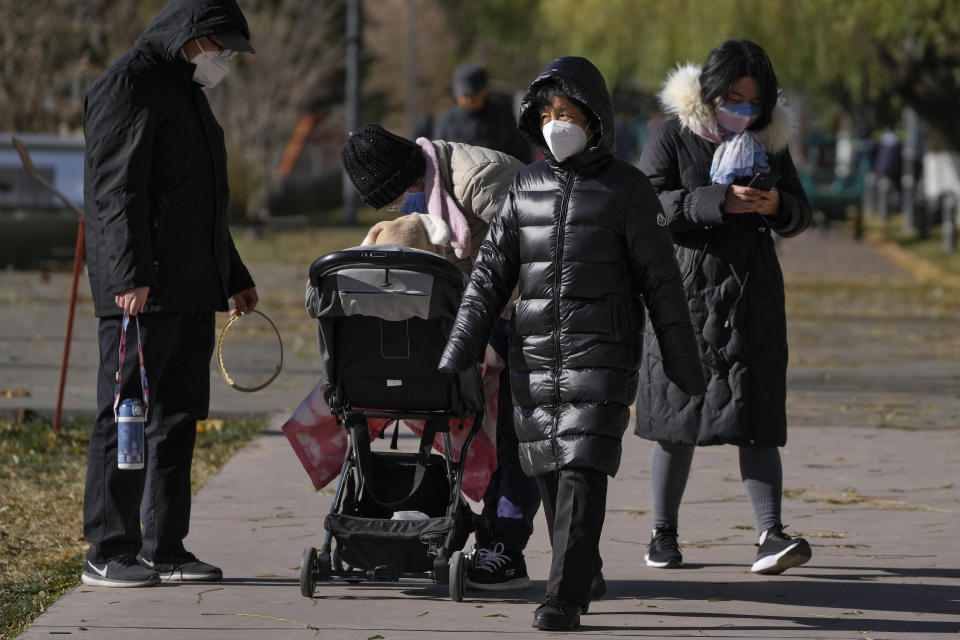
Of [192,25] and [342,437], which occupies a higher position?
[192,25]

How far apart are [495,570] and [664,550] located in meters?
0.72

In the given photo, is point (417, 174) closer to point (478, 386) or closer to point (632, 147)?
point (478, 386)

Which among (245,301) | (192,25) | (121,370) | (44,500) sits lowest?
(44,500)

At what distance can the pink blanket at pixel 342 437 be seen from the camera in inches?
235

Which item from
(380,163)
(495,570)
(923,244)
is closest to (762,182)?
(380,163)

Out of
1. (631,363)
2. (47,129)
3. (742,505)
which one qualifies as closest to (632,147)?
(47,129)

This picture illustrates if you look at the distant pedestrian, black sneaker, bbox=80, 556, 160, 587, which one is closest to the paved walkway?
black sneaker, bbox=80, 556, 160, 587

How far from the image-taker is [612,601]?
575 centimetres

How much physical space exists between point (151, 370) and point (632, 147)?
92.3ft

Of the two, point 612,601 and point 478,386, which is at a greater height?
point 478,386

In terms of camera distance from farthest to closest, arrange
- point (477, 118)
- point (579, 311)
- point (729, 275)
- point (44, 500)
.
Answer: point (477, 118)
point (44, 500)
point (729, 275)
point (579, 311)

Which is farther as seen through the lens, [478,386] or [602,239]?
[478,386]

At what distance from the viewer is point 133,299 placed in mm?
5668

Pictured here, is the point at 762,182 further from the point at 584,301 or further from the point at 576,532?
the point at 576,532
